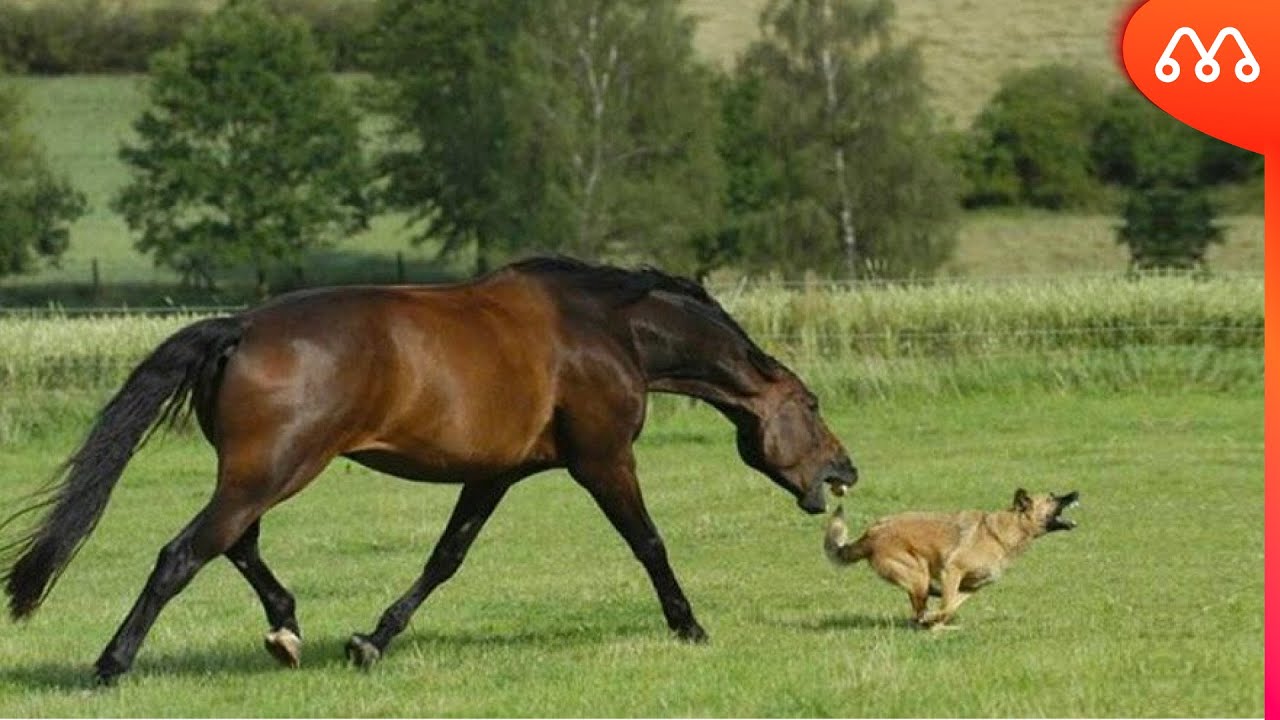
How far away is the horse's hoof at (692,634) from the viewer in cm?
1123

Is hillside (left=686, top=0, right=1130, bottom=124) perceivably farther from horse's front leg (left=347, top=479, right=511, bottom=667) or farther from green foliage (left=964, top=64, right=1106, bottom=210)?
horse's front leg (left=347, top=479, right=511, bottom=667)

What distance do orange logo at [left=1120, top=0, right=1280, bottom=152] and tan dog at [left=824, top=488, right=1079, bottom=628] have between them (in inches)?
80.8

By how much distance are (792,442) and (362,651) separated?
246cm

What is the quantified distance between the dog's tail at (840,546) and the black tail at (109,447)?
11.0 feet

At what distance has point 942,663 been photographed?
989cm

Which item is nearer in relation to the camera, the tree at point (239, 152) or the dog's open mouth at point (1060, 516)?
the dog's open mouth at point (1060, 516)

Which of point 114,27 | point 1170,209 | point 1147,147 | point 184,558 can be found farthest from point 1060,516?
point 114,27

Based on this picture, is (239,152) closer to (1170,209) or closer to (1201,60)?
(1170,209)

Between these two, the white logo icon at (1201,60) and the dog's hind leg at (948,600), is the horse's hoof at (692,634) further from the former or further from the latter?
the white logo icon at (1201,60)

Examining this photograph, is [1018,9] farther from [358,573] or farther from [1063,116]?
[358,573]

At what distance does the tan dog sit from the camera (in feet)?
37.9

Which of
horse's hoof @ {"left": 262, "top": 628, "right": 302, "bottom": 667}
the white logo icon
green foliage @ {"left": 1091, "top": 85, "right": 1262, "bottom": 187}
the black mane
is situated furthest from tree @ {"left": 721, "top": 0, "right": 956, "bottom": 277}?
horse's hoof @ {"left": 262, "top": 628, "right": 302, "bottom": 667}

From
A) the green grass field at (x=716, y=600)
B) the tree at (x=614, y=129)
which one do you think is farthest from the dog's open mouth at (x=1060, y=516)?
the tree at (x=614, y=129)

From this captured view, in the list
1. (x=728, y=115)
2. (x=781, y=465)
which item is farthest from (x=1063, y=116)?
(x=781, y=465)
